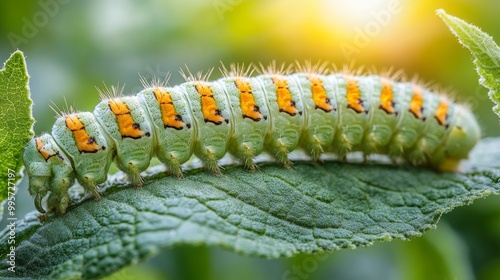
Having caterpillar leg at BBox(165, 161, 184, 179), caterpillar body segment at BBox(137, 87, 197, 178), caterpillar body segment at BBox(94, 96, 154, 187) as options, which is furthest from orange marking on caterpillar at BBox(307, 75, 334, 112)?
caterpillar body segment at BBox(94, 96, 154, 187)

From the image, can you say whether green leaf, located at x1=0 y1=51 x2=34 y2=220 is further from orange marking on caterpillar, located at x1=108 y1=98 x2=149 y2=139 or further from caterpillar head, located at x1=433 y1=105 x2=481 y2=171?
caterpillar head, located at x1=433 y1=105 x2=481 y2=171

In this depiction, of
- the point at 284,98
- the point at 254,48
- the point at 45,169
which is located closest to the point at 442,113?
the point at 284,98

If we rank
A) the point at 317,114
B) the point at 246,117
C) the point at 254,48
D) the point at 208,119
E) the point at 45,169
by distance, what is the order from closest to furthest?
the point at 45,169 → the point at 208,119 → the point at 246,117 → the point at 317,114 → the point at 254,48

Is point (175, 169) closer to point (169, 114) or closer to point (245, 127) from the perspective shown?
point (169, 114)

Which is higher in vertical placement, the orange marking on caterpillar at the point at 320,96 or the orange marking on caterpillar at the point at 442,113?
the orange marking on caterpillar at the point at 320,96

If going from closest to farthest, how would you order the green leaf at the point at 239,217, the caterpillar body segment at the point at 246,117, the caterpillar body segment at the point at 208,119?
the green leaf at the point at 239,217 < the caterpillar body segment at the point at 208,119 < the caterpillar body segment at the point at 246,117

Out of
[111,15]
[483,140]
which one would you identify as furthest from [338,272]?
[111,15]

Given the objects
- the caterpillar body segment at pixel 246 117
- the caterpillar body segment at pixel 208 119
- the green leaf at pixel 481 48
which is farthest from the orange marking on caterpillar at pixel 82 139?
the green leaf at pixel 481 48

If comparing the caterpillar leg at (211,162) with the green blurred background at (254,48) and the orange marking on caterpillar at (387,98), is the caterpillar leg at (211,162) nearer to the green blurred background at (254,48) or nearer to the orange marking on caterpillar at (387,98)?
the green blurred background at (254,48)
